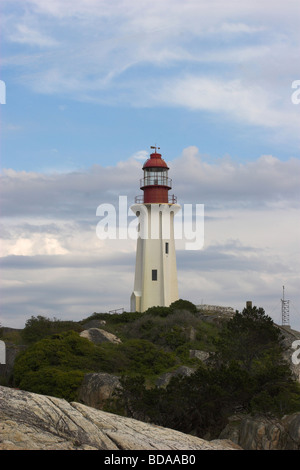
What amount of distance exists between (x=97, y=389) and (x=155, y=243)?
20.1 meters

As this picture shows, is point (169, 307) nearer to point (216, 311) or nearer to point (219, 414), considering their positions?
point (216, 311)

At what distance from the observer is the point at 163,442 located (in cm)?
2011

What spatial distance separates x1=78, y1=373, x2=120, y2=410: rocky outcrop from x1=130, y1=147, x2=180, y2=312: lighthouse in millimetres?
17802

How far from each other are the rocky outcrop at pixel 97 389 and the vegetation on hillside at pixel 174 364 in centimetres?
39

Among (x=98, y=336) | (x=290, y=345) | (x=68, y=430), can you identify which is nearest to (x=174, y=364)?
(x=98, y=336)

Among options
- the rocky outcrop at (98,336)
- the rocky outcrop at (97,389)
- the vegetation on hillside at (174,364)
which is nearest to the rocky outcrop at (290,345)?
the vegetation on hillside at (174,364)

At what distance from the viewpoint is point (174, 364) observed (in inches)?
1427

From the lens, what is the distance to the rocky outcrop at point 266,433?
74.6 ft

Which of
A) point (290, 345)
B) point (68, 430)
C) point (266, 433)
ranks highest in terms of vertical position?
point (290, 345)

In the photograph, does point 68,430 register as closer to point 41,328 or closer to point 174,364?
point 174,364

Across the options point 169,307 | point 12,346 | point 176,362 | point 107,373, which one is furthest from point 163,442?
point 169,307
